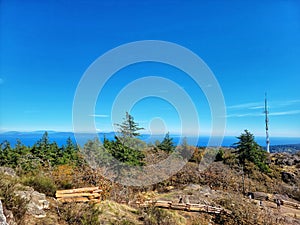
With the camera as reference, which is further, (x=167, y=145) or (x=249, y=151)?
(x=167, y=145)

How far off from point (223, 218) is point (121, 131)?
6437 millimetres

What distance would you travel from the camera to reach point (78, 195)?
6309 mm

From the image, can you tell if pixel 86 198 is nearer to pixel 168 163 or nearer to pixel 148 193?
pixel 148 193

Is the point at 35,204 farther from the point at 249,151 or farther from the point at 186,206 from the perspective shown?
the point at 249,151

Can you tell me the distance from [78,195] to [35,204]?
1.36 m

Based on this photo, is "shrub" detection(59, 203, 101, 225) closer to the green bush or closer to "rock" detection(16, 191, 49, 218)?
"rock" detection(16, 191, 49, 218)

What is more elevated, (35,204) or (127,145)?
(127,145)

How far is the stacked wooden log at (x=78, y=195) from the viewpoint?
605 centimetres

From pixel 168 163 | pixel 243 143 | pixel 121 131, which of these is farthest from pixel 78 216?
pixel 243 143

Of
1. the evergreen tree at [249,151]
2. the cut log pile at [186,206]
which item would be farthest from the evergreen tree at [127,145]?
the evergreen tree at [249,151]

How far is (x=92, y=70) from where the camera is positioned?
8.27 meters

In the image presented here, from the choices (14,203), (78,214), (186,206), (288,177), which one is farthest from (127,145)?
(288,177)

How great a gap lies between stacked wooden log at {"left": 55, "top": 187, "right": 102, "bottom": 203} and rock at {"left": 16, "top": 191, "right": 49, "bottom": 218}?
2.00 feet

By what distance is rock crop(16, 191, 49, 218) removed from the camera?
189 inches
